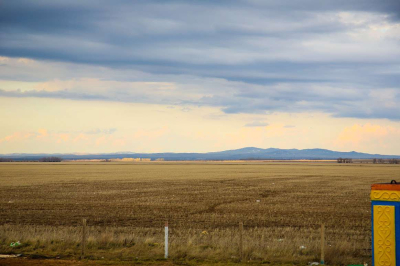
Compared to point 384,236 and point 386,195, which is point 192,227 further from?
point 386,195

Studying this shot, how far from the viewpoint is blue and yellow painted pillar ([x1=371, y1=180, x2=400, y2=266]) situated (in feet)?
33.8

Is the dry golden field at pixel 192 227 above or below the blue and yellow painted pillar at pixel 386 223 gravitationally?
below

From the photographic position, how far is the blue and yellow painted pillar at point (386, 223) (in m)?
10.3

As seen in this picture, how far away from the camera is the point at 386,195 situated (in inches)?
409

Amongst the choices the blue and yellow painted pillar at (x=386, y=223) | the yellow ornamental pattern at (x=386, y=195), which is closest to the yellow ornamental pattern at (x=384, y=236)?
the blue and yellow painted pillar at (x=386, y=223)

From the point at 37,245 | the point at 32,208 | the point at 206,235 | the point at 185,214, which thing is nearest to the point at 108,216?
the point at 185,214

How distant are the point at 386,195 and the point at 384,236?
1002mm

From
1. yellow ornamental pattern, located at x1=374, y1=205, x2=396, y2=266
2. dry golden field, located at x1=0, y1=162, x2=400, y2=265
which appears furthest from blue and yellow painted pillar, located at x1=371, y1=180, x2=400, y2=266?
dry golden field, located at x1=0, y1=162, x2=400, y2=265

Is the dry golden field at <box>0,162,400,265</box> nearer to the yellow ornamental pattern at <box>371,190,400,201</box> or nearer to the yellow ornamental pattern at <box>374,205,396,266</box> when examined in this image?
the yellow ornamental pattern at <box>374,205,396,266</box>

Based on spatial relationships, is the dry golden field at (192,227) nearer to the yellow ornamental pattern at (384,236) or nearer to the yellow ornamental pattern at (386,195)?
the yellow ornamental pattern at (384,236)

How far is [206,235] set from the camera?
21250 millimetres

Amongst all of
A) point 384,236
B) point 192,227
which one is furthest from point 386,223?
point 192,227

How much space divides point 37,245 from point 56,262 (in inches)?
138

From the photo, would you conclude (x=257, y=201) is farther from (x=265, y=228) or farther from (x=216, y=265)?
(x=216, y=265)
